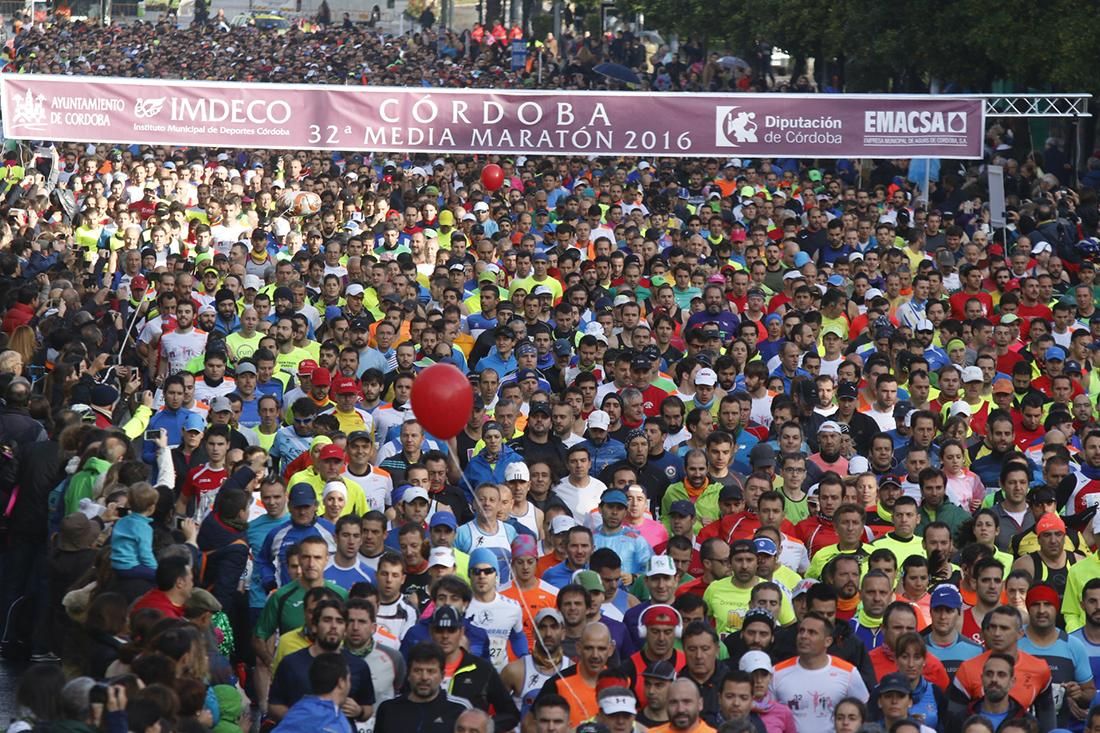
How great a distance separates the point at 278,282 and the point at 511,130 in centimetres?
583

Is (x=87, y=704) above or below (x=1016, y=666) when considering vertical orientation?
above

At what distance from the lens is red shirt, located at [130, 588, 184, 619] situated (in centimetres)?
983

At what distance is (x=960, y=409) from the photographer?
1527 centimetres

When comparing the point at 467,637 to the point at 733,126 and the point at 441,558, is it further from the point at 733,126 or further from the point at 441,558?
the point at 733,126

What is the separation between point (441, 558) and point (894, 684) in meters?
2.86

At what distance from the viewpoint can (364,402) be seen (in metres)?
15.5

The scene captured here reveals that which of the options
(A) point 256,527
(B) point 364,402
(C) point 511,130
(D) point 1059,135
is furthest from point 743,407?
(D) point 1059,135

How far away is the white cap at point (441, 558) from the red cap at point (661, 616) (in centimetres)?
134

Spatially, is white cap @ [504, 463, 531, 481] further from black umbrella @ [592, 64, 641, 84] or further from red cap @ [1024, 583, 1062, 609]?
black umbrella @ [592, 64, 641, 84]

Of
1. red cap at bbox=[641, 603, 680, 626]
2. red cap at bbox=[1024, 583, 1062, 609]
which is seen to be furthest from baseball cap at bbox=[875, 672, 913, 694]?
red cap at bbox=[1024, 583, 1062, 609]

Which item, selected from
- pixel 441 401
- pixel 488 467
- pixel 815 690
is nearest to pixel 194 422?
pixel 488 467

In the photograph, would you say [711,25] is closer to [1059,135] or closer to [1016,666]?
[1059,135]

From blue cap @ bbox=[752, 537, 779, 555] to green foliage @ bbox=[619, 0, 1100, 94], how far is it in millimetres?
20630

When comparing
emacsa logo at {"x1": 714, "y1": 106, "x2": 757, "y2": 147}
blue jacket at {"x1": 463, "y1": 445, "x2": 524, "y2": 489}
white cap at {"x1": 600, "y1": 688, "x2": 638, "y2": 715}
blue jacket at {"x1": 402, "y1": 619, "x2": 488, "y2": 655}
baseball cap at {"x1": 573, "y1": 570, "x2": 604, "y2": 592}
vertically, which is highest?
emacsa logo at {"x1": 714, "y1": 106, "x2": 757, "y2": 147}
